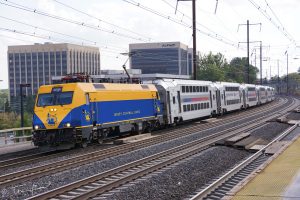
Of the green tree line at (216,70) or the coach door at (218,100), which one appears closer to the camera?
the coach door at (218,100)

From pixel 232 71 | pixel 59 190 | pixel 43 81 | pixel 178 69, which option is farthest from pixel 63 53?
pixel 59 190

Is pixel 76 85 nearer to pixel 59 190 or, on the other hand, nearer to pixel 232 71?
pixel 59 190

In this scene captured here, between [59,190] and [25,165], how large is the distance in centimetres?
580

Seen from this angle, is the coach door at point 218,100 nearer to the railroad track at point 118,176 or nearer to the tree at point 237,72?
the railroad track at point 118,176

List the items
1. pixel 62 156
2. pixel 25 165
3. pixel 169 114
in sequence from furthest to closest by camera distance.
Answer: pixel 169 114
pixel 62 156
pixel 25 165

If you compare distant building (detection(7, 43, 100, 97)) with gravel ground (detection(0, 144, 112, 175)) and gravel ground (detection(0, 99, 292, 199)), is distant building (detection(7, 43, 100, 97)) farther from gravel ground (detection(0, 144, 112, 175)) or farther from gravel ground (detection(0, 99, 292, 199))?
gravel ground (detection(0, 99, 292, 199))

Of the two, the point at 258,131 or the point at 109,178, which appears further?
the point at 258,131

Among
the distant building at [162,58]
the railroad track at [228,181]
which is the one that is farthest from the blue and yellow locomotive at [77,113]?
the distant building at [162,58]

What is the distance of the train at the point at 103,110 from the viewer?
21.9 meters

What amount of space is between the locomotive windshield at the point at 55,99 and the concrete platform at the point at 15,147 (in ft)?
10.2

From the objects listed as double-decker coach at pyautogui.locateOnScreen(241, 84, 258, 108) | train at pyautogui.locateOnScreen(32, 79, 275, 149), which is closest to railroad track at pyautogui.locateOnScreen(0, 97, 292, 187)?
train at pyautogui.locateOnScreen(32, 79, 275, 149)

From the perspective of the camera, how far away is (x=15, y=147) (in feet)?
84.0

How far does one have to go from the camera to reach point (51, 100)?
22.7 meters

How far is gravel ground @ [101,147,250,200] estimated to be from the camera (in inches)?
495
